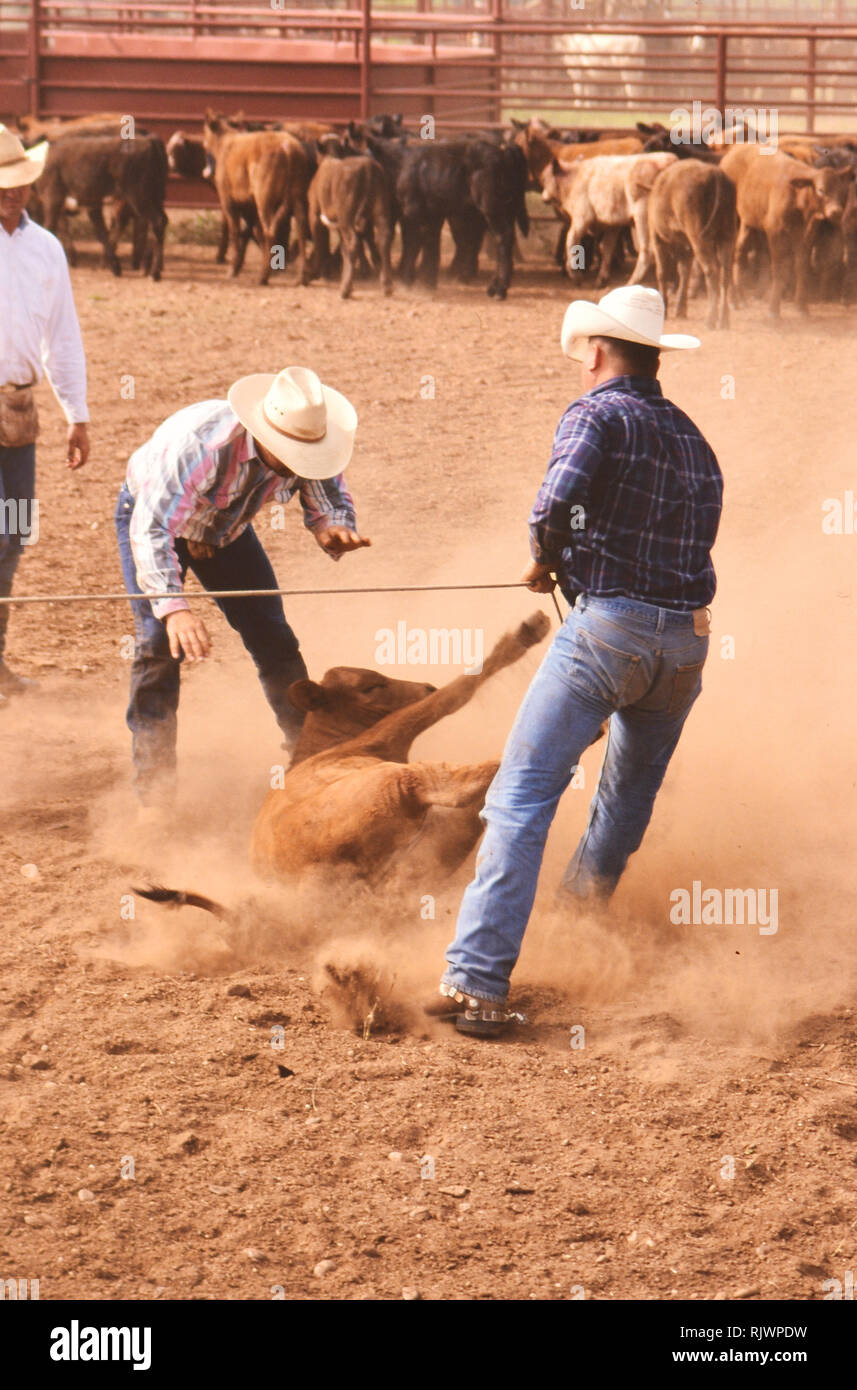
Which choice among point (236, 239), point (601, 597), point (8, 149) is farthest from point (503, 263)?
point (601, 597)

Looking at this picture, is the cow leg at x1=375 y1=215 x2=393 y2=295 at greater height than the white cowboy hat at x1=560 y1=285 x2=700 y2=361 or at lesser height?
greater

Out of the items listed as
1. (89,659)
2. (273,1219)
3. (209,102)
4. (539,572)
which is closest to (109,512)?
(89,659)

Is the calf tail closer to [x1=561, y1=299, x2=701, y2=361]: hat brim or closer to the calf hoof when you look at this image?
the calf hoof

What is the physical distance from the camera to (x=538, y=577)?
13.0 ft

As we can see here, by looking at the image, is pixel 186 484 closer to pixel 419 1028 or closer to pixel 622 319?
pixel 622 319

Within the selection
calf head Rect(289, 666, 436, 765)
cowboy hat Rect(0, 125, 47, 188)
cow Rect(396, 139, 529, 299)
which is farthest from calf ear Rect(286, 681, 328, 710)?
cow Rect(396, 139, 529, 299)

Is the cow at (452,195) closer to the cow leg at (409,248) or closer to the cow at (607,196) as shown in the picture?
the cow leg at (409,248)

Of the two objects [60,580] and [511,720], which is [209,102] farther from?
[511,720]

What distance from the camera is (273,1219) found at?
306 cm

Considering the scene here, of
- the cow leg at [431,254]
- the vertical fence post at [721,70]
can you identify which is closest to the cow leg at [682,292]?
Result: the cow leg at [431,254]

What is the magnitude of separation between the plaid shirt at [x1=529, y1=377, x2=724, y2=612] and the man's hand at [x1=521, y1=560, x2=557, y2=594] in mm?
104

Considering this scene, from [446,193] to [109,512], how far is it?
7961mm

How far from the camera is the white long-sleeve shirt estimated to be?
573 centimetres

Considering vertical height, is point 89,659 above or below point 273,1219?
above
